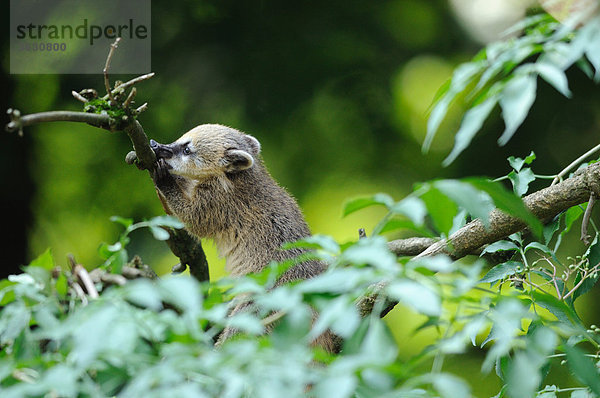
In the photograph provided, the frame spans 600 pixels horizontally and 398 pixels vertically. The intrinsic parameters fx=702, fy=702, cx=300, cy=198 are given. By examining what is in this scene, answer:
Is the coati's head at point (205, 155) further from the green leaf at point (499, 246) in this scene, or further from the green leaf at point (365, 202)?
the green leaf at point (365, 202)

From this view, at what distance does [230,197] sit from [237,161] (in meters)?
0.23

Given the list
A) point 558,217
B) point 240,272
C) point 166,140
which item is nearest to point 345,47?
point 166,140

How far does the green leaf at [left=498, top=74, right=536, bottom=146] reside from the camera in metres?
0.96

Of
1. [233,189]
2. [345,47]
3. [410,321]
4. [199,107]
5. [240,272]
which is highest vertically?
[345,47]

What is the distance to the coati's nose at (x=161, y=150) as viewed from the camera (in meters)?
3.82

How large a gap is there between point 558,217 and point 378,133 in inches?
138

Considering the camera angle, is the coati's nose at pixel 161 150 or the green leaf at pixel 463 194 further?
the coati's nose at pixel 161 150

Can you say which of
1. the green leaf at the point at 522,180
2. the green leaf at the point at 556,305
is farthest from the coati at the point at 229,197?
the green leaf at the point at 556,305

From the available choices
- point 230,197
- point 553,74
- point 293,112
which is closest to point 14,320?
point 553,74

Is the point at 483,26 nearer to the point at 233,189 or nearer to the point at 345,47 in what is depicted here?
the point at 345,47

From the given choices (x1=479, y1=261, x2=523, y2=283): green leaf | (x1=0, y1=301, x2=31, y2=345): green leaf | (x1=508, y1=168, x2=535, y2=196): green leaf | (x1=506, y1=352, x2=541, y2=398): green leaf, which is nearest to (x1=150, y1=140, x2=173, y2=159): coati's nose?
(x1=508, y1=168, x2=535, y2=196): green leaf

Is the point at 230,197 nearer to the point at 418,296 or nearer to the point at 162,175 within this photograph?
the point at 162,175

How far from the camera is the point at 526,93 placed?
99 centimetres

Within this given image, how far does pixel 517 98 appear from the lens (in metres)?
0.99
